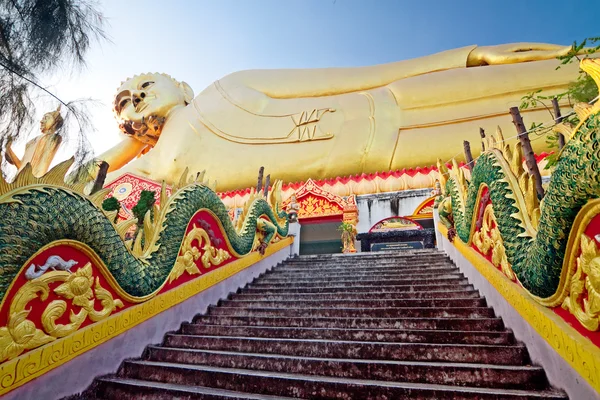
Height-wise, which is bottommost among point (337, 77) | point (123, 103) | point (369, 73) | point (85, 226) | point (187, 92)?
point (85, 226)

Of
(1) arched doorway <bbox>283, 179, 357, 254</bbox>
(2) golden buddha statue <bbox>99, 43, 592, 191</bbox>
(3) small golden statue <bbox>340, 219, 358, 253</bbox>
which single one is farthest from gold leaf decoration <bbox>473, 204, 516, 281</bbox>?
(2) golden buddha statue <bbox>99, 43, 592, 191</bbox>

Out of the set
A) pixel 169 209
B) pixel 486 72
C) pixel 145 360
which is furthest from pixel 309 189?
pixel 145 360

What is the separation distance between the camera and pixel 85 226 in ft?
8.94

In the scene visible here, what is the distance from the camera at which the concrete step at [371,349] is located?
8.33 feet

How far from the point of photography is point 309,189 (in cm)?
1156

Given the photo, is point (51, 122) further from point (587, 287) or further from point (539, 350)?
point (539, 350)

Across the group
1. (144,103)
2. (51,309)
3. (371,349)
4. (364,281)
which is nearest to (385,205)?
(364,281)

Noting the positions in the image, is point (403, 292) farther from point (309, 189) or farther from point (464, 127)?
point (464, 127)

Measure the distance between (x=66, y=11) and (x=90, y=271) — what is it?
279cm

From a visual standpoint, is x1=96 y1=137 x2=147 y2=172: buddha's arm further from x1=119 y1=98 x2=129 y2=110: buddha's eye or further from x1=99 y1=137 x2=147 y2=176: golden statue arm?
x1=119 y1=98 x2=129 y2=110: buddha's eye

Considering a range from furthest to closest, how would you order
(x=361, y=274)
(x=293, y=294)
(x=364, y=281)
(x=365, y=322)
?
(x=361, y=274)
(x=364, y=281)
(x=293, y=294)
(x=365, y=322)

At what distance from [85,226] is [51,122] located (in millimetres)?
1637

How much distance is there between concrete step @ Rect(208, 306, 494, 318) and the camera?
3.33m

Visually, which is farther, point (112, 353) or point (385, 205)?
point (385, 205)
